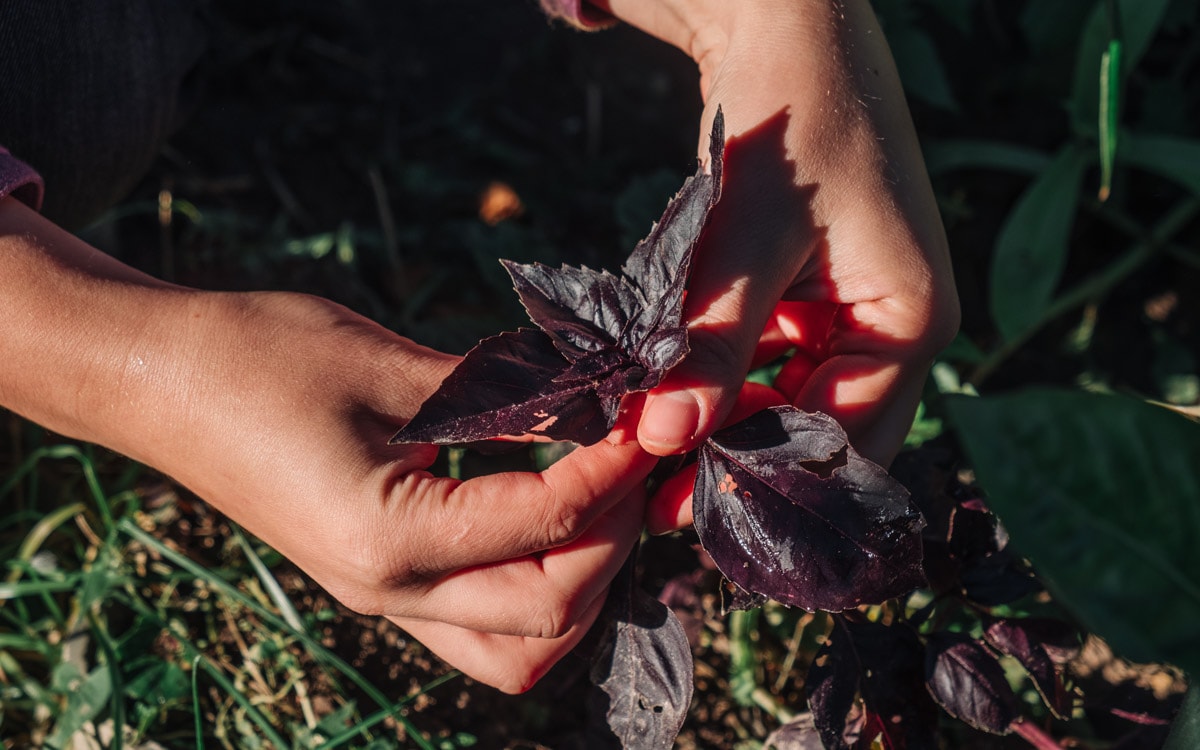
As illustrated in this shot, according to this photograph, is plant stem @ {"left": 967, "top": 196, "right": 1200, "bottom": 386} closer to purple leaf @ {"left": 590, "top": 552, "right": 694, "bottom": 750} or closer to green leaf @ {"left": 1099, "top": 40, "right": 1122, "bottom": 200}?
green leaf @ {"left": 1099, "top": 40, "right": 1122, "bottom": 200}

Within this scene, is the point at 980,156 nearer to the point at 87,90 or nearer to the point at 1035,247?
the point at 1035,247

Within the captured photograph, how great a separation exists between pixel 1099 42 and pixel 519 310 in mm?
1341

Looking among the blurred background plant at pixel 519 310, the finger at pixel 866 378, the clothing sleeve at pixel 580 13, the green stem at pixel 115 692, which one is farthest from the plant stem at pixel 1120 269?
the green stem at pixel 115 692

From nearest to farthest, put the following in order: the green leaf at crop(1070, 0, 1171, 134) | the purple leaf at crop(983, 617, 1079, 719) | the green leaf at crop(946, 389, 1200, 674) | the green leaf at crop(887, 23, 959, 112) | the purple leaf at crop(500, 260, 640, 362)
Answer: the green leaf at crop(946, 389, 1200, 674) < the purple leaf at crop(500, 260, 640, 362) < the purple leaf at crop(983, 617, 1079, 719) < the green leaf at crop(1070, 0, 1171, 134) < the green leaf at crop(887, 23, 959, 112)

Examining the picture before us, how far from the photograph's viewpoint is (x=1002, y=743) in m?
1.28

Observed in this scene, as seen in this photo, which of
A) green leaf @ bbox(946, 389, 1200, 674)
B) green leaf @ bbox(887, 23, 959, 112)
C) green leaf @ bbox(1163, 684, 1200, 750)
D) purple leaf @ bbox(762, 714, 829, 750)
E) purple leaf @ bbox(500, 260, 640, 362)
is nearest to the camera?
green leaf @ bbox(946, 389, 1200, 674)

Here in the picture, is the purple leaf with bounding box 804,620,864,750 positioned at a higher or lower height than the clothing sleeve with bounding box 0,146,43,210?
lower

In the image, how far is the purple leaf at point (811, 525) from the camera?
34.9 inches

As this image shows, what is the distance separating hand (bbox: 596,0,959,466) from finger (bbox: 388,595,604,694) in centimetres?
34

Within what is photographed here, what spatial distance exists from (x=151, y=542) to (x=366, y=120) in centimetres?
140

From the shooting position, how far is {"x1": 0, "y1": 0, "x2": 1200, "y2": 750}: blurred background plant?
559 mm

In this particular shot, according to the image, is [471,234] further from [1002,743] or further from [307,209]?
[1002,743]

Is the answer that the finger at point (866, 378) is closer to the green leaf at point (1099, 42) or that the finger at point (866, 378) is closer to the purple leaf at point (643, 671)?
the purple leaf at point (643, 671)

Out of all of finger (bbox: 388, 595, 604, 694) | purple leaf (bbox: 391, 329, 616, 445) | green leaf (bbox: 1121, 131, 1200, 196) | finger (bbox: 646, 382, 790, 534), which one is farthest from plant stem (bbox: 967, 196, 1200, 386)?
purple leaf (bbox: 391, 329, 616, 445)
